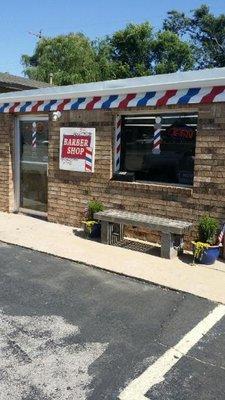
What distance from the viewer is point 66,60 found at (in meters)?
35.9

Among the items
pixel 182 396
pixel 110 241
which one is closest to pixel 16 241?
pixel 110 241

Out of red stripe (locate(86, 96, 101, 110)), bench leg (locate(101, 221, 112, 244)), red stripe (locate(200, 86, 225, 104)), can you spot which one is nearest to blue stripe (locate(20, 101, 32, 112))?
red stripe (locate(86, 96, 101, 110))

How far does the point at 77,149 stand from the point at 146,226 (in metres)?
2.53

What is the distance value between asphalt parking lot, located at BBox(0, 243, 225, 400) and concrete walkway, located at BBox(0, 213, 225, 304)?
0.89 ft

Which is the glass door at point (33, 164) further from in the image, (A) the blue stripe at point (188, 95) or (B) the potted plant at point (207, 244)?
(B) the potted plant at point (207, 244)

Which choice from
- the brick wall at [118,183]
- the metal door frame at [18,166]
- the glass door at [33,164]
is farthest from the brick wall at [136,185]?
the metal door frame at [18,166]

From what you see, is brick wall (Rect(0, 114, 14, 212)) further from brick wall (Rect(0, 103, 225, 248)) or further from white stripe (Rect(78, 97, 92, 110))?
white stripe (Rect(78, 97, 92, 110))

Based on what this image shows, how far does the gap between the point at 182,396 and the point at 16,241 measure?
5.01m

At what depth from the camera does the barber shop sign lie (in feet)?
28.4

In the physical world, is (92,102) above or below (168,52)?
below

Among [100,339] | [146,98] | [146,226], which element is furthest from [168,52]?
[100,339]

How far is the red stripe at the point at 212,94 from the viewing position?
267 inches

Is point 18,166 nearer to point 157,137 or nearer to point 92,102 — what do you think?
point 92,102

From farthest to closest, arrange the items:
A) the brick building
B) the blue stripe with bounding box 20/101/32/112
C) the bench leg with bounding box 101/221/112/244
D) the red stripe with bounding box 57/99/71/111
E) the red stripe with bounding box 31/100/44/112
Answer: the blue stripe with bounding box 20/101/32/112
the red stripe with bounding box 31/100/44/112
the red stripe with bounding box 57/99/71/111
the bench leg with bounding box 101/221/112/244
the brick building
